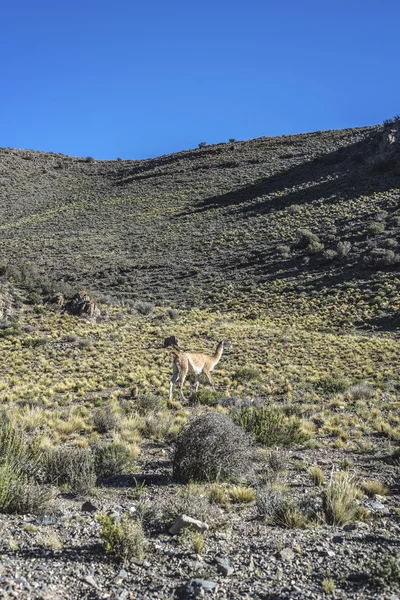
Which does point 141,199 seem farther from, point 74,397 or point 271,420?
point 271,420

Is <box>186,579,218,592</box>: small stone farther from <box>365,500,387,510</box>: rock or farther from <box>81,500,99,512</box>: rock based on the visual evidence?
<box>365,500,387,510</box>: rock

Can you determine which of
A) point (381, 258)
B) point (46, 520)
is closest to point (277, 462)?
point (46, 520)

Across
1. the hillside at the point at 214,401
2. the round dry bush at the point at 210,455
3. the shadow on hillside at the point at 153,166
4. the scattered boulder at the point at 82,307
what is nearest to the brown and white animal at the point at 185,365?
the hillside at the point at 214,401

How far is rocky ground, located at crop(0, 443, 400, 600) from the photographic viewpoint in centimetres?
418

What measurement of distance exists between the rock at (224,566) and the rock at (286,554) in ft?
1.75

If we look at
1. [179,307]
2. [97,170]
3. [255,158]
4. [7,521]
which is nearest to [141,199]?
[255,158]

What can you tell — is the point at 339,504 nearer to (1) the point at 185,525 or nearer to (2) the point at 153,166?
(1) the point at 185,525

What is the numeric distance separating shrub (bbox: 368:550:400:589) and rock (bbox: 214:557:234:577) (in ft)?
4.08

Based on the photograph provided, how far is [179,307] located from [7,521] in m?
30.4

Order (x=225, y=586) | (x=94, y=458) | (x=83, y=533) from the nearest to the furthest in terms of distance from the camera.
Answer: (x=225, y=586)
(x=83, y=533)
(x=94, y=458)

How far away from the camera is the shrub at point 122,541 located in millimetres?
4723

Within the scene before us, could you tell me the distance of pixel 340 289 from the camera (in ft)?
118

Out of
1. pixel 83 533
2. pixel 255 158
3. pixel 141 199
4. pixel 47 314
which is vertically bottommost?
pixel 83 533

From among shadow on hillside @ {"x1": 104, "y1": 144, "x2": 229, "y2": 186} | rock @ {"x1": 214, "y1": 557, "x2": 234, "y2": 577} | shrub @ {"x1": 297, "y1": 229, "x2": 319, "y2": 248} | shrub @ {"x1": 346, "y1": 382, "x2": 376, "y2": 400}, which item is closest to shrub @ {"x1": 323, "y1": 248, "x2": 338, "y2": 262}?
shrub @ {"x1": 297, "y1": 229, "x2": 319, "y2": 248}
